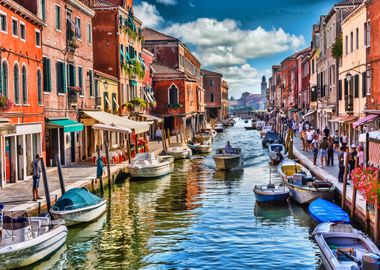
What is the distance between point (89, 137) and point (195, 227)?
16.1m

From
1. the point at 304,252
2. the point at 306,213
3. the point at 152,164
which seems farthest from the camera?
the point at 152,164

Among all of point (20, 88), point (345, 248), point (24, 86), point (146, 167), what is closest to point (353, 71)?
point (146, 167)

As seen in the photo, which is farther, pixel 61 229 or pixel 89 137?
pixel 89 137

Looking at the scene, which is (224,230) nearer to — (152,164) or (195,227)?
(195,227)

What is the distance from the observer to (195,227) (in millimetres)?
17188

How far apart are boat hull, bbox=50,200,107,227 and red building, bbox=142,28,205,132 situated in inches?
1230

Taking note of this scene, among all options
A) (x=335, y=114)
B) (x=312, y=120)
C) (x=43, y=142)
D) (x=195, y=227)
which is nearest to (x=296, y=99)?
(x=312, y=120)

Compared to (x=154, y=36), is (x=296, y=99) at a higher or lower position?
lower

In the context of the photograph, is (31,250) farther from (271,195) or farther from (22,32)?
(22,32)

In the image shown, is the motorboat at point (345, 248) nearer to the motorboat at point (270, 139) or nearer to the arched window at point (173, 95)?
the motorboat at point (270, 139)

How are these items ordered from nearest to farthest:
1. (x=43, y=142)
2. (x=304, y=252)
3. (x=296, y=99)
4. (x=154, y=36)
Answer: (x=304, y=252) → (x=43, y=142) → (x=154, y=36) → (x=296, y=99)

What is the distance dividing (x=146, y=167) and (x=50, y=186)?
7649mm

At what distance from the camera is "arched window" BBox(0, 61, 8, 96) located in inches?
774

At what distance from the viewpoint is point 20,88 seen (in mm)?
21453
